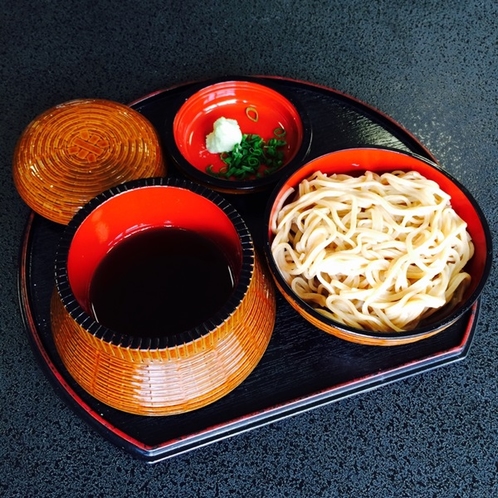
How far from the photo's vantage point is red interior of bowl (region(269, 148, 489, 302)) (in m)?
1.11

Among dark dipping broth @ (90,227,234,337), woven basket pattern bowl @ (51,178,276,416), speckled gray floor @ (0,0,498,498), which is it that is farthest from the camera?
speckled gray floor @ (0,0,498,498)

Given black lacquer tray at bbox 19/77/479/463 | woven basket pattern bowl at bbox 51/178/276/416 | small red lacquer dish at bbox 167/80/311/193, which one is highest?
small red lacquer dish at bbox 167/80/311/193

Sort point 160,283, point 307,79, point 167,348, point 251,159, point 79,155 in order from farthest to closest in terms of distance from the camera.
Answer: point 307,79
point 251,159
point 79,155
point 160,283
point 167,348

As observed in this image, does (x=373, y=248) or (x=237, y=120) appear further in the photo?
(x=237, y=120)

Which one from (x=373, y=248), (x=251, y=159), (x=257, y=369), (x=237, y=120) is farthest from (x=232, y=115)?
(x=257, y=369)

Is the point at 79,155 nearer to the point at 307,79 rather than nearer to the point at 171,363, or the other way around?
the point at 171,363

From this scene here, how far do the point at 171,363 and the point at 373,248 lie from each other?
0.44 m

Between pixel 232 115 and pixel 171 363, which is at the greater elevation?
pixel 232 115

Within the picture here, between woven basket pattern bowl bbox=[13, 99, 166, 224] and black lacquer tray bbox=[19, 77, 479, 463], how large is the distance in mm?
66

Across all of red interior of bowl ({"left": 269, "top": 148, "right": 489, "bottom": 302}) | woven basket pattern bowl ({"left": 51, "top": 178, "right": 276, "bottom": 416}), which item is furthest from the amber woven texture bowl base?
red interior of bowl ({"left": 269, "top": 148, "right": 489, "bottom": 302})

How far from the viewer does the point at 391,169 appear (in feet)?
3.96

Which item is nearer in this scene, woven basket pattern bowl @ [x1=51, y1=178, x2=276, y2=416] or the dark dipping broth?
woven basket pattern bowl @ [x1=51, y1=178, x2=276, y2=416]

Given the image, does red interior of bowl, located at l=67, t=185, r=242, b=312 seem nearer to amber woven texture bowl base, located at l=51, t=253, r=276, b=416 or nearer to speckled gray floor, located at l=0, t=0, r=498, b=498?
amber woven texture bowl base, located at l=51, t=253, r=276, b=416

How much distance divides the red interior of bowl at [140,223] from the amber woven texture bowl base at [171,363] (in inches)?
2.2
